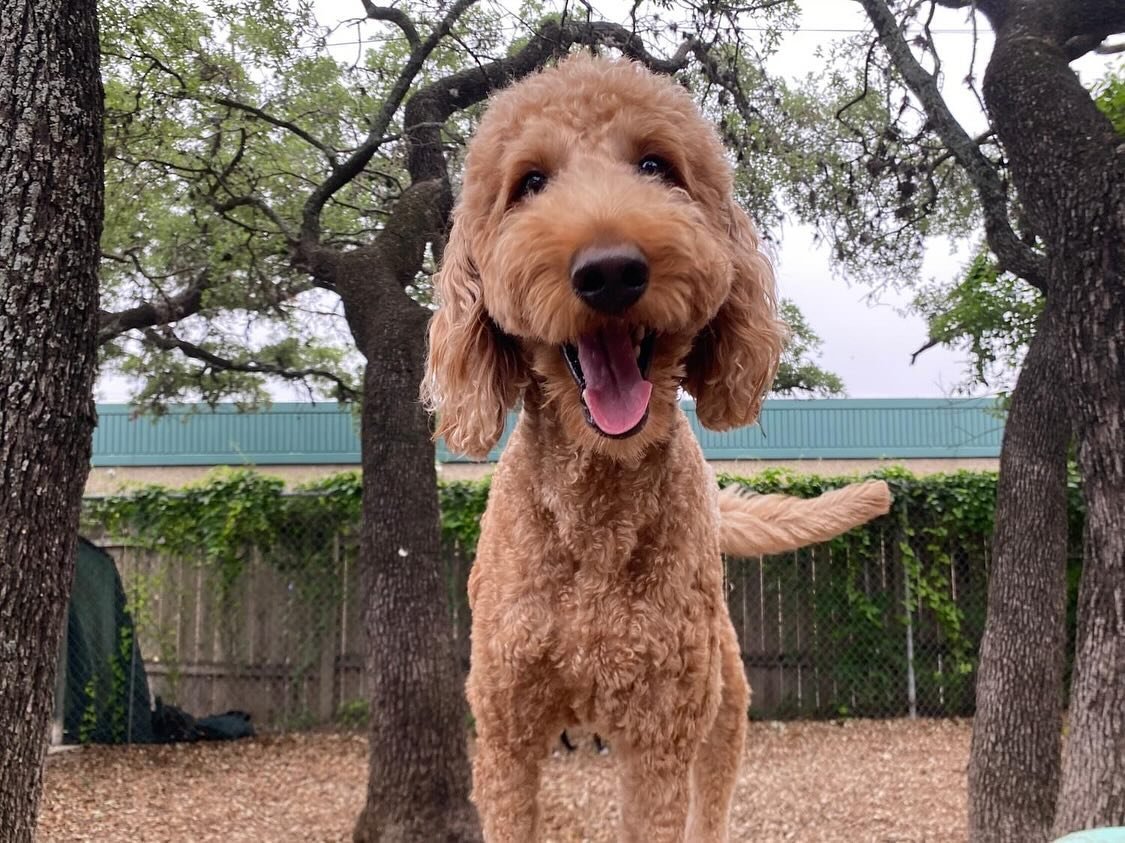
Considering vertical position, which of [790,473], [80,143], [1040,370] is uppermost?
[80,143]

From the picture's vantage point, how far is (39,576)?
75.0 inches

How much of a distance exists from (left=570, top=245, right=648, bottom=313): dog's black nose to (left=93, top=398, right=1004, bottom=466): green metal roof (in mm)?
465

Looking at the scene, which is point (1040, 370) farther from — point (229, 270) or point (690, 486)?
point (229, 270)

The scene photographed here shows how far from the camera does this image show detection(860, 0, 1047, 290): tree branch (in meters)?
2.74

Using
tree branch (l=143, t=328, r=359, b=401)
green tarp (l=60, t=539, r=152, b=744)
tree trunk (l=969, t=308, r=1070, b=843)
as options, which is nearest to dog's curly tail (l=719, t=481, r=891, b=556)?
tree trunk (l=969, t=308, r=1070, b=843)

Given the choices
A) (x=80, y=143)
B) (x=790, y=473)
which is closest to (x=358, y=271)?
(x=80, y=143)

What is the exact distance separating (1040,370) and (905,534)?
4164 millimetres

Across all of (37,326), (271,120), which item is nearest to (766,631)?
(271,120)

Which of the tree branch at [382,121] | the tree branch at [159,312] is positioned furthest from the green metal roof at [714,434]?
the tree branch at [382,121]

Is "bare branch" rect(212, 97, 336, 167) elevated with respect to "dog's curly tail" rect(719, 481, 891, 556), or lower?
elevated

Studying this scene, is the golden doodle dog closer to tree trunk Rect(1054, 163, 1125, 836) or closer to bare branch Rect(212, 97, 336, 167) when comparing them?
tree trunk Rect(1054, 163, 1125, 836)

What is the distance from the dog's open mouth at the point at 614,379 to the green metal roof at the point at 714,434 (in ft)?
1.22

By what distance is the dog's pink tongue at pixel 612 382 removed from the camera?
3.61ft

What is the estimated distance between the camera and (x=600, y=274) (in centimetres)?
104
